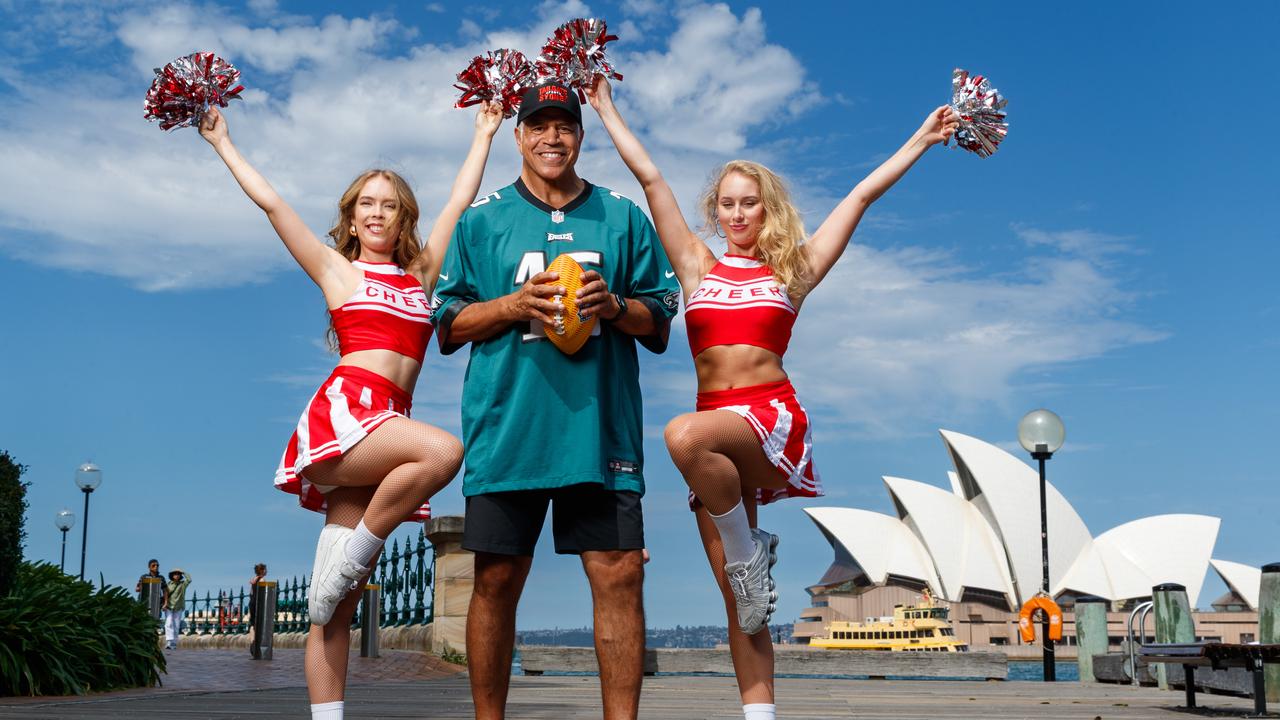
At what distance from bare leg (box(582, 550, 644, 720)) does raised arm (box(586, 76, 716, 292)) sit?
34.9 inches

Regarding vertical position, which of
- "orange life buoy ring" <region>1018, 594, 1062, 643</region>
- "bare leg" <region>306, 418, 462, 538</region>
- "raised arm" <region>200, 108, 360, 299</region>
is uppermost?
"raised arm" <region>200, 108, 360, 299</region>

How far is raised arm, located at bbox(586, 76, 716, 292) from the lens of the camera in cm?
339

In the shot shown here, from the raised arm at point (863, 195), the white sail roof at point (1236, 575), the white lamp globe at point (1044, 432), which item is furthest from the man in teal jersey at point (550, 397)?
the white sail roof at point (1236, 575)

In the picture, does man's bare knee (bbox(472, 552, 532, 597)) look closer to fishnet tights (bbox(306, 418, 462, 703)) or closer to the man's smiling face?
fishnet tights (bbox(306, 418, 462, 703))

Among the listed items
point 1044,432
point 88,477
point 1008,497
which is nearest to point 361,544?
point 1044,432

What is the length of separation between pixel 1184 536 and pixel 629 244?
5221cm

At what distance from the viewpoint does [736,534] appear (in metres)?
2.99

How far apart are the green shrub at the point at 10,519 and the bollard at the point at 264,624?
5136mm

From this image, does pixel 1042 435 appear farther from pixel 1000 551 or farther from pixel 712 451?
pixel 1000 551

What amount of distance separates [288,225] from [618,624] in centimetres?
164

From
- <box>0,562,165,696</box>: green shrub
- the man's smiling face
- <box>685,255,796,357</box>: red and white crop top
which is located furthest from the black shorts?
<box>0,562,165,696</box>: green shrub

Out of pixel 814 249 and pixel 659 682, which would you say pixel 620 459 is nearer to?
pixel 814 249

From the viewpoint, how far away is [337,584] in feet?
10.2

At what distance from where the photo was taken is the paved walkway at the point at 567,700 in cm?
537
